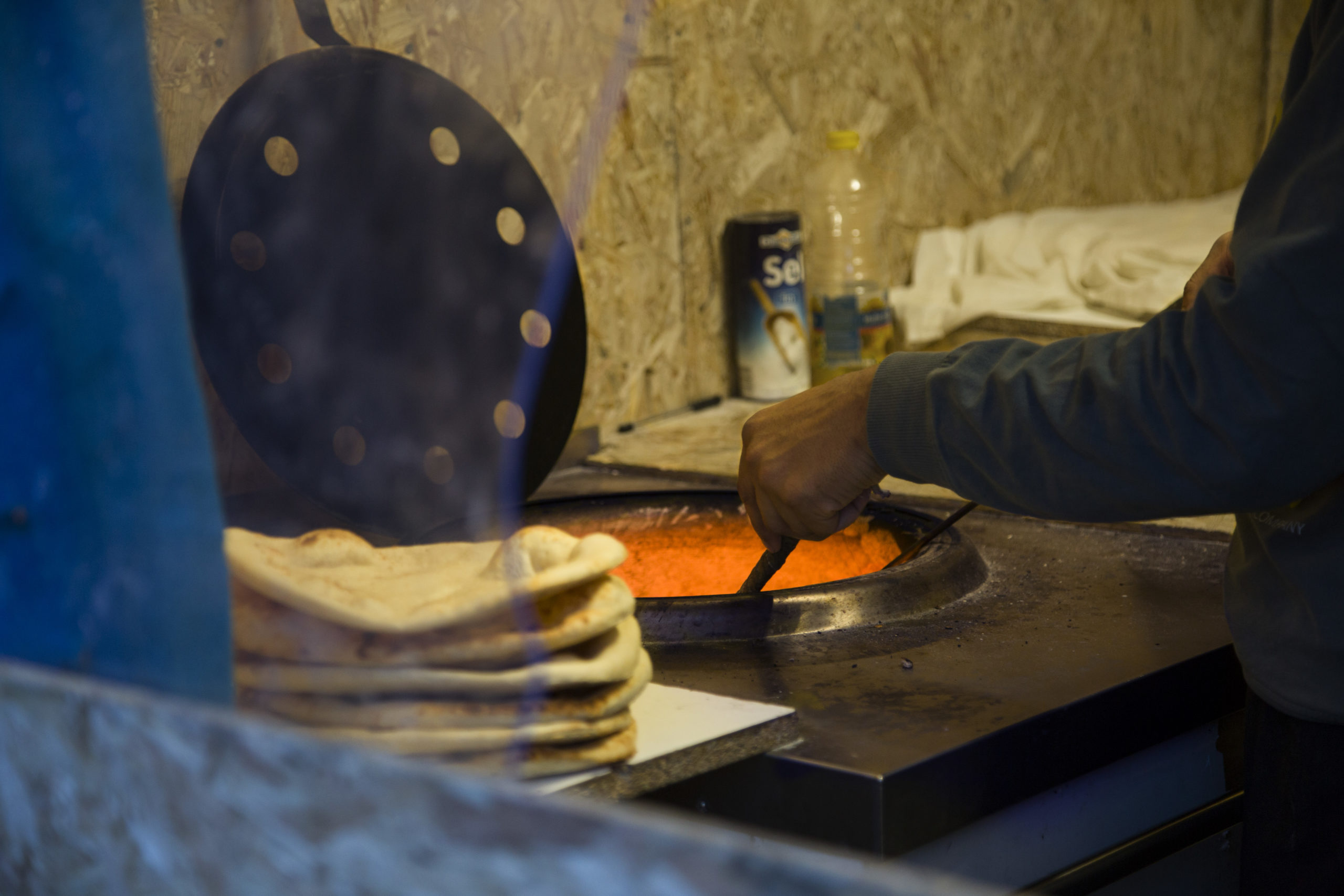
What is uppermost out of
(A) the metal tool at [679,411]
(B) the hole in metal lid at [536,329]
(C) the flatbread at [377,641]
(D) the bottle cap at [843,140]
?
(D) the bottle cap at [843,140]

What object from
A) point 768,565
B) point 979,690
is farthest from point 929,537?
point 979,690

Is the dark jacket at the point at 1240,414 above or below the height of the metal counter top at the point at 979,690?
above

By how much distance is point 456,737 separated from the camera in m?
0.60

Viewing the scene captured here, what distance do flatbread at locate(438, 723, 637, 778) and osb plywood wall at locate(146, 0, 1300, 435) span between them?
88cm

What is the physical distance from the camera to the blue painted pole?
49cm

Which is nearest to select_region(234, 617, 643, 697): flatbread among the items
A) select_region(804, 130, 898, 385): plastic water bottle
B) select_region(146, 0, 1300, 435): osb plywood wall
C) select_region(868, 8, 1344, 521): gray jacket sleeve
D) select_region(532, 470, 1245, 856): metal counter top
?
select_region(532, 470, 1245, 856): metal counter top

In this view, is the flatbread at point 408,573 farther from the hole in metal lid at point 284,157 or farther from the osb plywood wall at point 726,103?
the osb plywood wall at point 726,103

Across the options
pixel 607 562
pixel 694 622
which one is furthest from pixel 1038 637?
pixel 607 562

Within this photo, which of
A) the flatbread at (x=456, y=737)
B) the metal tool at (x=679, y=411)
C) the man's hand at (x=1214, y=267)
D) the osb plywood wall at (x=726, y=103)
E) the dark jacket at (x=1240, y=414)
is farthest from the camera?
the metal tool at (x=679, y=411)

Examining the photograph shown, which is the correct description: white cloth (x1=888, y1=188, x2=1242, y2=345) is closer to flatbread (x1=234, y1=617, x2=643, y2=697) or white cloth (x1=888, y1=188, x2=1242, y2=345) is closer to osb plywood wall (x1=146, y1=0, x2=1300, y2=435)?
osb plywood wall (x1=146, y1=0, x2=1300, y2=435)

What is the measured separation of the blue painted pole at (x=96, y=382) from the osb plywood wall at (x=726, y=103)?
83 centimetres

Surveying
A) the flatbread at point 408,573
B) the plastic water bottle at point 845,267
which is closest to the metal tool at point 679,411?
the plastic water bottle at point 845,267

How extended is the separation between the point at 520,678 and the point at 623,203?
1.40 meters

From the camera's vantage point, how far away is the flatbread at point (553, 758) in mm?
618
